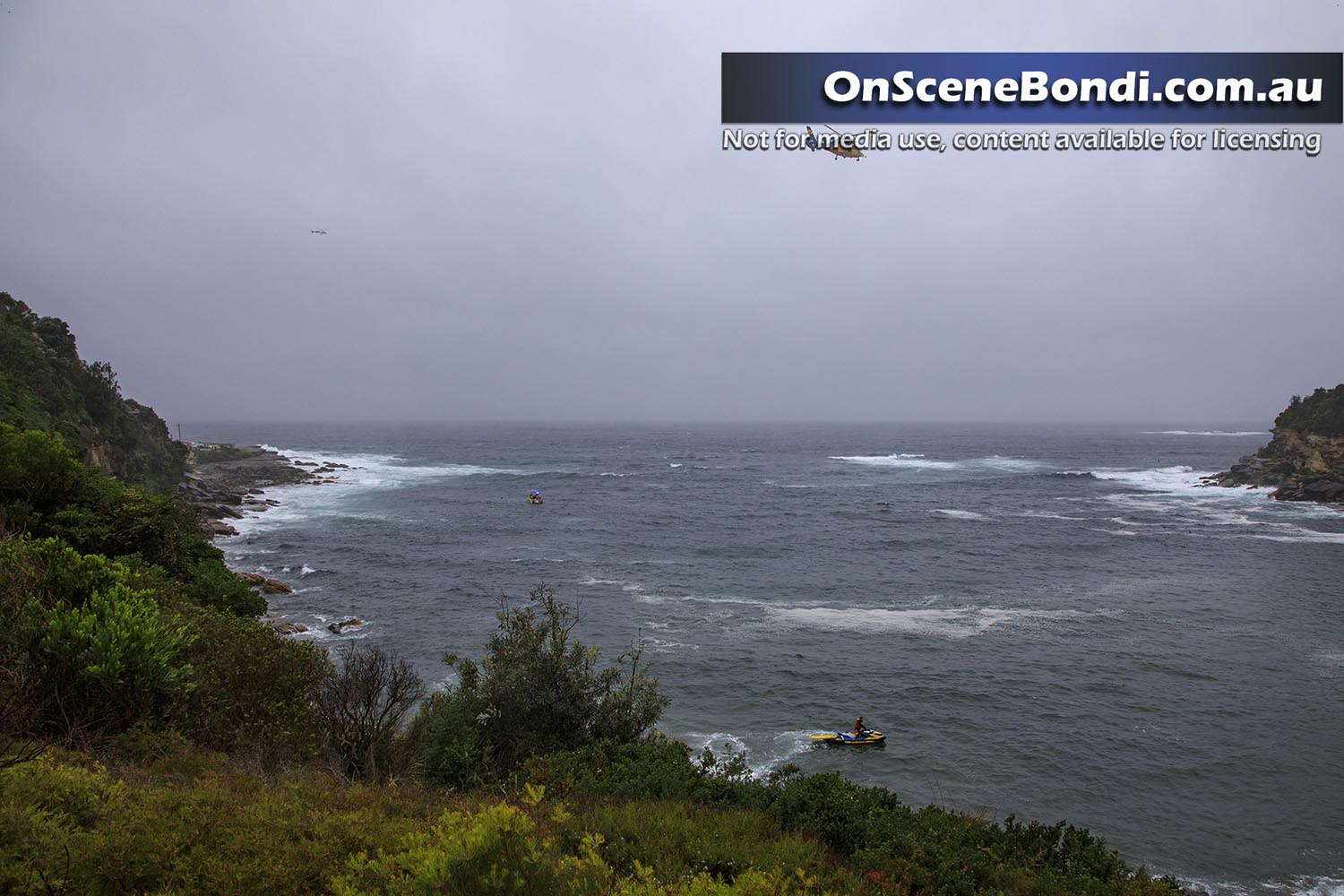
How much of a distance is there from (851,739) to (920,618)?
14381 mm

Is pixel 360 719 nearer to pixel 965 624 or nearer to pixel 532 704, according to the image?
pixel 532 704

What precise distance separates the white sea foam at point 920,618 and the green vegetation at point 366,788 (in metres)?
20.1

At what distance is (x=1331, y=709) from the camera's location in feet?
78.7

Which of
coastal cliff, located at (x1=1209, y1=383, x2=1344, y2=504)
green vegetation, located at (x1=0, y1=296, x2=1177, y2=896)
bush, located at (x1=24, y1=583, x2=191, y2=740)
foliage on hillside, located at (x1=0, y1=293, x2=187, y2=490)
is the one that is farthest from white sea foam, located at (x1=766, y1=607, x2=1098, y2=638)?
coastal cliff, located at (x1=1209, y1=383, x2=1344, y2=504)

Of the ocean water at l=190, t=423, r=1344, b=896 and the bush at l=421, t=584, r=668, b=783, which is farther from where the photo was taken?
the ocean water at l=190, t=423, r=1344, b=896

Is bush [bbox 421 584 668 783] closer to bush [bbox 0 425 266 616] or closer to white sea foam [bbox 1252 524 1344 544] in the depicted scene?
bush [bbox 0 425 266 616]

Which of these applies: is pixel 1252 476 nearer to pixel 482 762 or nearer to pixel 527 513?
pixel 527 513

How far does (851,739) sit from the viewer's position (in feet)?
71.2

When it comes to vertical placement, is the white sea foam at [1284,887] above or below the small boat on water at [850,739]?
below

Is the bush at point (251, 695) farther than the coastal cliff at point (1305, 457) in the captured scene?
No

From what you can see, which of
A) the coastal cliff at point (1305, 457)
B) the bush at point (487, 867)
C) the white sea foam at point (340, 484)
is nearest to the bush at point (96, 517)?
the bush at point (487, 867)

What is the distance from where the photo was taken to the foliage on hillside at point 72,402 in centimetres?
3828

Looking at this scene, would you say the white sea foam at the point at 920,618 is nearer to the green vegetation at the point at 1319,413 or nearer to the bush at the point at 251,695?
the bush at the point at 251,695

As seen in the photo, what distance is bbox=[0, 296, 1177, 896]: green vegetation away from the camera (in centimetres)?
543
